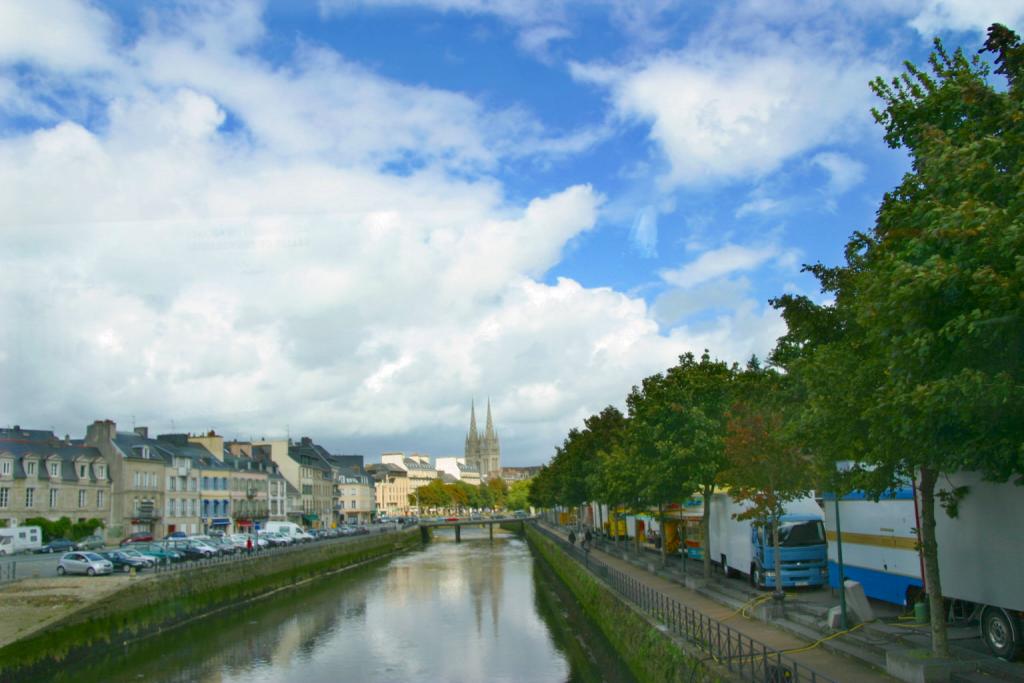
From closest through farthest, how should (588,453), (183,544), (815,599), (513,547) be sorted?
(815,599) → (183,544) → (588,453) → (513,547)

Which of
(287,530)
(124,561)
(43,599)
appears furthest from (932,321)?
(287,530)

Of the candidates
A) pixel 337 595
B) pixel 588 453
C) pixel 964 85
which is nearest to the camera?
pixel 964 85

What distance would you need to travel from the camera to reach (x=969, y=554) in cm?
1583

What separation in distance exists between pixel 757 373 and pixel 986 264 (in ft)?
89.3

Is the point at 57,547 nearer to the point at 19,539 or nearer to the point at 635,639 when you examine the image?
the point at 19,539

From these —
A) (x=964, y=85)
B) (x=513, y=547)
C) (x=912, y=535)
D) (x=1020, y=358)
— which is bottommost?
(x=513, y=547)

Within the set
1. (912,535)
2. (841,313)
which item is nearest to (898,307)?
(841,313)

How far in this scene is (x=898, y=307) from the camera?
36.4ft

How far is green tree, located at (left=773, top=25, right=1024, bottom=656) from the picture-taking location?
9.73 meters

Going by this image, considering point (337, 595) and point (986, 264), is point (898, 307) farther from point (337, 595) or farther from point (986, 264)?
point (337, 595)

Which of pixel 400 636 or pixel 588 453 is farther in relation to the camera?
pixel 588 453

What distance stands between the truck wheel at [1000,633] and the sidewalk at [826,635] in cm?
28

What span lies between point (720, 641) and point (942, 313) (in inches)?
339

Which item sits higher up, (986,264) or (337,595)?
(986,264)
